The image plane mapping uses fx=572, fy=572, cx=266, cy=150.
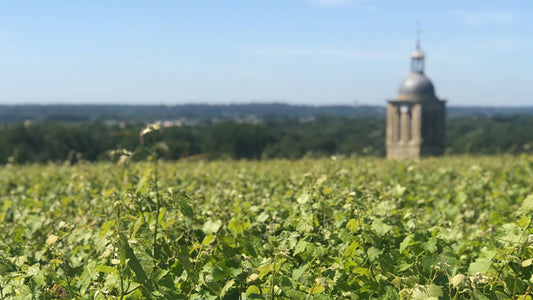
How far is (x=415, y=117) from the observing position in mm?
45031

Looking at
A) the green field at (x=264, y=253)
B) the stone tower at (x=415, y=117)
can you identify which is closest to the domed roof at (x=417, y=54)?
the stone tower at (x=415, y=117)

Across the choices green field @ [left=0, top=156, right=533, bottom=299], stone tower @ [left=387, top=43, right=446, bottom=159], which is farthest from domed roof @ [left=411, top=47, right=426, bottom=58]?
green field @ [left=0, top=156, right=533, bottom=299]

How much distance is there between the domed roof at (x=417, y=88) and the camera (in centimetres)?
4509

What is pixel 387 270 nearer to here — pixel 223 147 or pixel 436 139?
pixel 436 139

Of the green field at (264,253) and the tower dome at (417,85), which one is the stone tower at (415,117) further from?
the green field at (264,253)

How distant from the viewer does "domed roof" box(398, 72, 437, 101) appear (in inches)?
1775

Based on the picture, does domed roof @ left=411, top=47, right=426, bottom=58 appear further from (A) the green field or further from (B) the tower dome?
(A) the green field

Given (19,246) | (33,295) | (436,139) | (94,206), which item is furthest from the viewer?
(436,139)

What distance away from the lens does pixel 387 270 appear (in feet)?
11.6

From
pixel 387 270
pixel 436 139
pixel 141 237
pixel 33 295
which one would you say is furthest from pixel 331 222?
pixel 436 139

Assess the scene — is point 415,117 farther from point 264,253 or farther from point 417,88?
point 264,253

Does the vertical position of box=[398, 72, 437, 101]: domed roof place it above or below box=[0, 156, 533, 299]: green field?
above

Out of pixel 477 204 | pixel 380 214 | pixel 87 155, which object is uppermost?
pixel 380 214

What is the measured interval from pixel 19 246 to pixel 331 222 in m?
2.62
